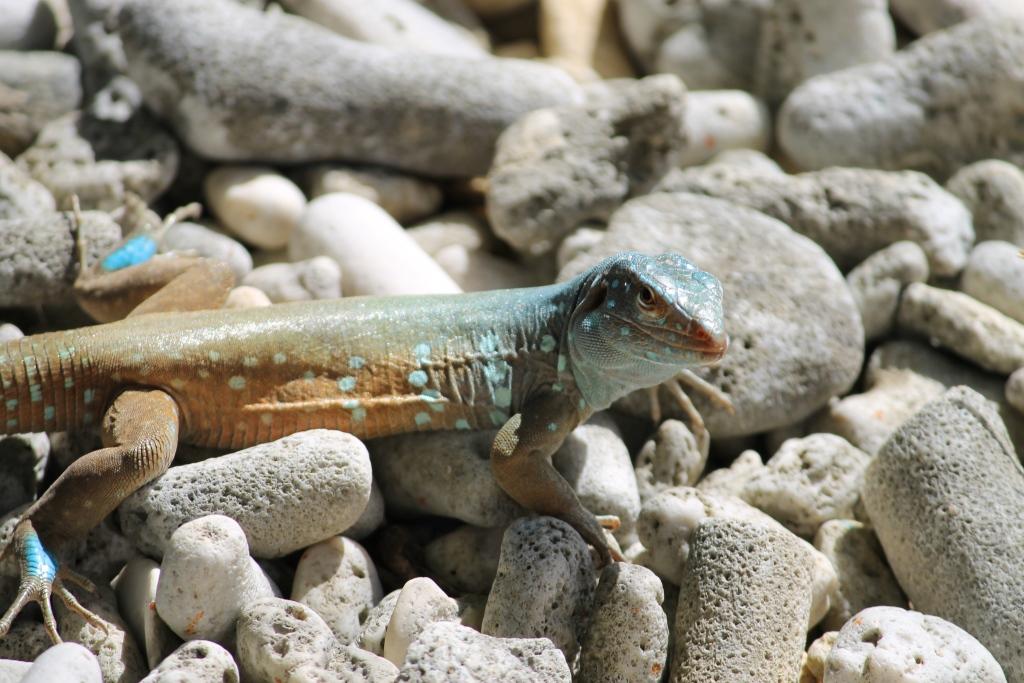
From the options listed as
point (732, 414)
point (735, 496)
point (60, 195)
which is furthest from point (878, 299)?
point (60, 195)

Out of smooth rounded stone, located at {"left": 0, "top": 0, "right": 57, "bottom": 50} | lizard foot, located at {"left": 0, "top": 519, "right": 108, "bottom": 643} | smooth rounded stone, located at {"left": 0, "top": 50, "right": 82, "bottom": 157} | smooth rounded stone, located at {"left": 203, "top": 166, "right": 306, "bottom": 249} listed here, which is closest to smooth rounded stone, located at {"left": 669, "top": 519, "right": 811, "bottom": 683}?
lizard foot, located at {"left": 0, "top": 519, "right": 108, "bottom": 643}

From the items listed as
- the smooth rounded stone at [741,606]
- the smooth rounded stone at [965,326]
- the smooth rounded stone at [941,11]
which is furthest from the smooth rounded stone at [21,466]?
the smooth rounded stone at [941,11]

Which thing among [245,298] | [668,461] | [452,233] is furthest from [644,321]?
[452,233]

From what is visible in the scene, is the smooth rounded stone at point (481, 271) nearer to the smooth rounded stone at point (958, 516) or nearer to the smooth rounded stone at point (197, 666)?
the smooth rounded stone at point (958, 516)

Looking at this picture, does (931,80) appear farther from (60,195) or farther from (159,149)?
(60,195)

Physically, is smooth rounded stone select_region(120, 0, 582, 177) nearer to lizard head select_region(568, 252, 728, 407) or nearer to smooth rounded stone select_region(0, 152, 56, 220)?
smooth rounded stone select_region(0, 152, 56, 220)

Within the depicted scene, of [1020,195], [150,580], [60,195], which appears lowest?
[150,580]
